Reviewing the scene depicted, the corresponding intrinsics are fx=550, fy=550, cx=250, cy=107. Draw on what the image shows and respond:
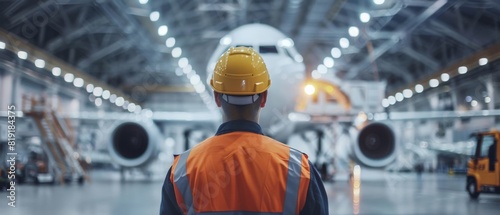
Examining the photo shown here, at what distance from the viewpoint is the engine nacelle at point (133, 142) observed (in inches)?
563

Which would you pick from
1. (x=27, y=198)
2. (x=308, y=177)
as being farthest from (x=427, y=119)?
(x=308, y=177)

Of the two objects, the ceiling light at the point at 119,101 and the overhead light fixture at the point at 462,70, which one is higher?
the ceiling light at the point at 119,101

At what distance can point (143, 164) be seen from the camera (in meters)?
14.3

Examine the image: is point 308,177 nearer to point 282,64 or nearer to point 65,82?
point 282,64

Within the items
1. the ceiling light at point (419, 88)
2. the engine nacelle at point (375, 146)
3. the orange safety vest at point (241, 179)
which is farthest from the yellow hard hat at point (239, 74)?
the ceiling light at point (419, 88)

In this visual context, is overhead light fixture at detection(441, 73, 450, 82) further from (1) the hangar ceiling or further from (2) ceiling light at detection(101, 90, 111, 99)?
(2) ceiling light at detection(101, 90, 111, 99)

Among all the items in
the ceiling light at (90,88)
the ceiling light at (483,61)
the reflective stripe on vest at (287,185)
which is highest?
the ceiling light at (90,88)

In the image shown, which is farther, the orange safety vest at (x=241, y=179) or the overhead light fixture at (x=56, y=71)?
the overhead light fixture at (x=56, y=71)

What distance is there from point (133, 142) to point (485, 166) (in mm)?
9284

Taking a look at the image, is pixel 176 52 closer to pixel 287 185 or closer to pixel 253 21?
pixel 253 21

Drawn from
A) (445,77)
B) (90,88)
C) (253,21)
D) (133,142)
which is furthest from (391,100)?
(133,142)

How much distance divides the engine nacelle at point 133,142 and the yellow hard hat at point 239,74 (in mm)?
12410

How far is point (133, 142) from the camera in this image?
1482 cm

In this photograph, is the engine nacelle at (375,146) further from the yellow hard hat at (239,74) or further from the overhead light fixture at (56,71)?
the yellow hard hat at (239,74)
